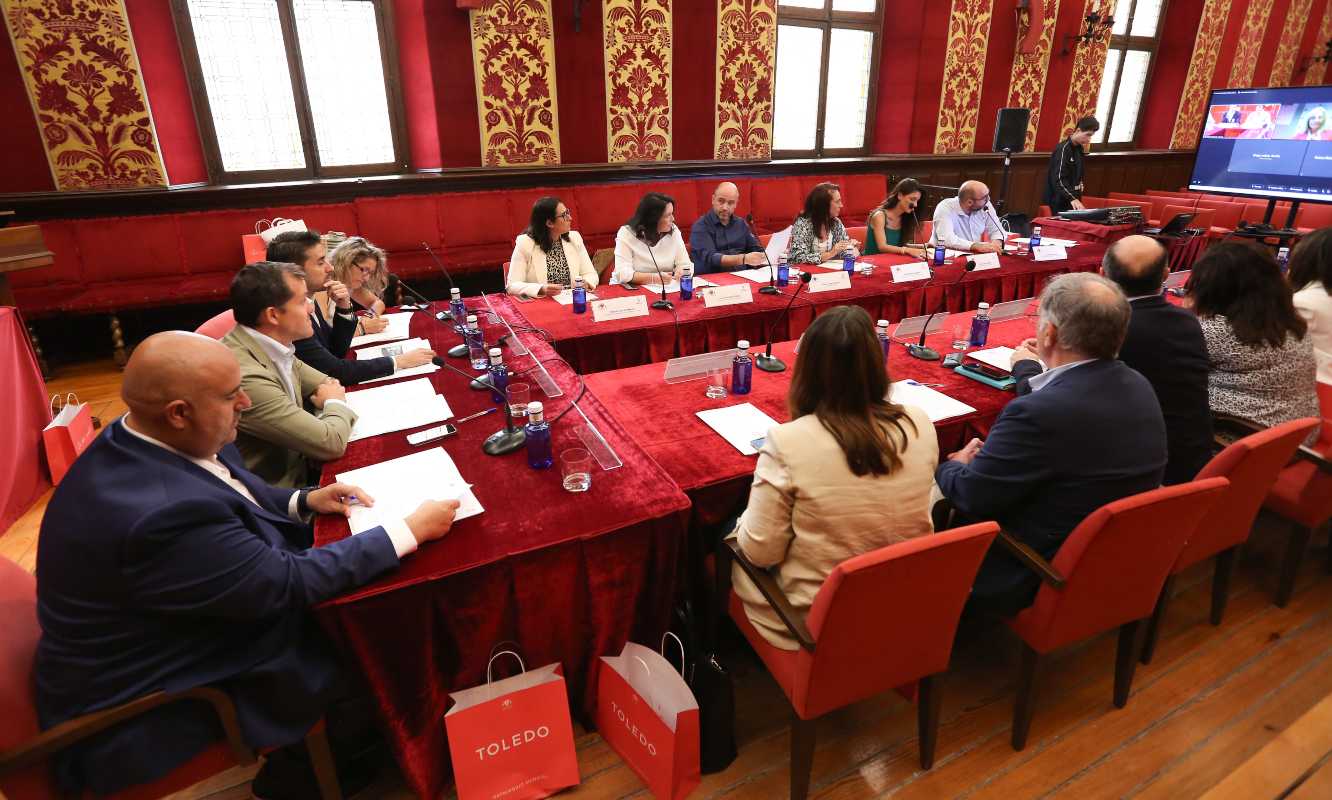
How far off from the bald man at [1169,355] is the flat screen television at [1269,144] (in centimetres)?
581

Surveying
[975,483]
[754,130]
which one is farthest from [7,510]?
[754,130]

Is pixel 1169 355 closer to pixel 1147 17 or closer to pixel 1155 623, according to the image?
pixel 1155 623

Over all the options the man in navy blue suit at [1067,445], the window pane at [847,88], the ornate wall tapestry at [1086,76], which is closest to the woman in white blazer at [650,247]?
the man in navy blue suit at [1067,445]

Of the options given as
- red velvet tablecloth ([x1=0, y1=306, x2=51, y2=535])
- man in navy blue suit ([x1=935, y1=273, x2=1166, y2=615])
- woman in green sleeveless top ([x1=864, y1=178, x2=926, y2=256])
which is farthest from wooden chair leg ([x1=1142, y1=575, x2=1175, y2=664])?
red velvet tablecloth ([x1=0, y1=306, x2=51, y2=535])

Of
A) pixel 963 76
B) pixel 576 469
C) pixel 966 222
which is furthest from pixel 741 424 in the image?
pixel 963 76

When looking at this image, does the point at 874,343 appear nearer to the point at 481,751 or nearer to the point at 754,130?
the point at 481,751

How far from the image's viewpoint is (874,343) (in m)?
1.37

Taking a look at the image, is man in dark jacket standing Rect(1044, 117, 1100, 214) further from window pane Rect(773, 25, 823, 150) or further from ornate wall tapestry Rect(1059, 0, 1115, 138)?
window pane Rect(773, 25, 823, 150)

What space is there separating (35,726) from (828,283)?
3252 mm

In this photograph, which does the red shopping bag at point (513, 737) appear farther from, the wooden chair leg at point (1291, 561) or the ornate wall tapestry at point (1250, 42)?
the ornate wall tapestry at point (1250, 42)

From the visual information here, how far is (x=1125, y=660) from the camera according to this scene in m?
1.75

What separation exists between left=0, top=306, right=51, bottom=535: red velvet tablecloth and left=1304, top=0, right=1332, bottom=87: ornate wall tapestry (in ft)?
46.3

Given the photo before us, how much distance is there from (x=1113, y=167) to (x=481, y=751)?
1014cm

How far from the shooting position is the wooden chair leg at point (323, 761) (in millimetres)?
1323
